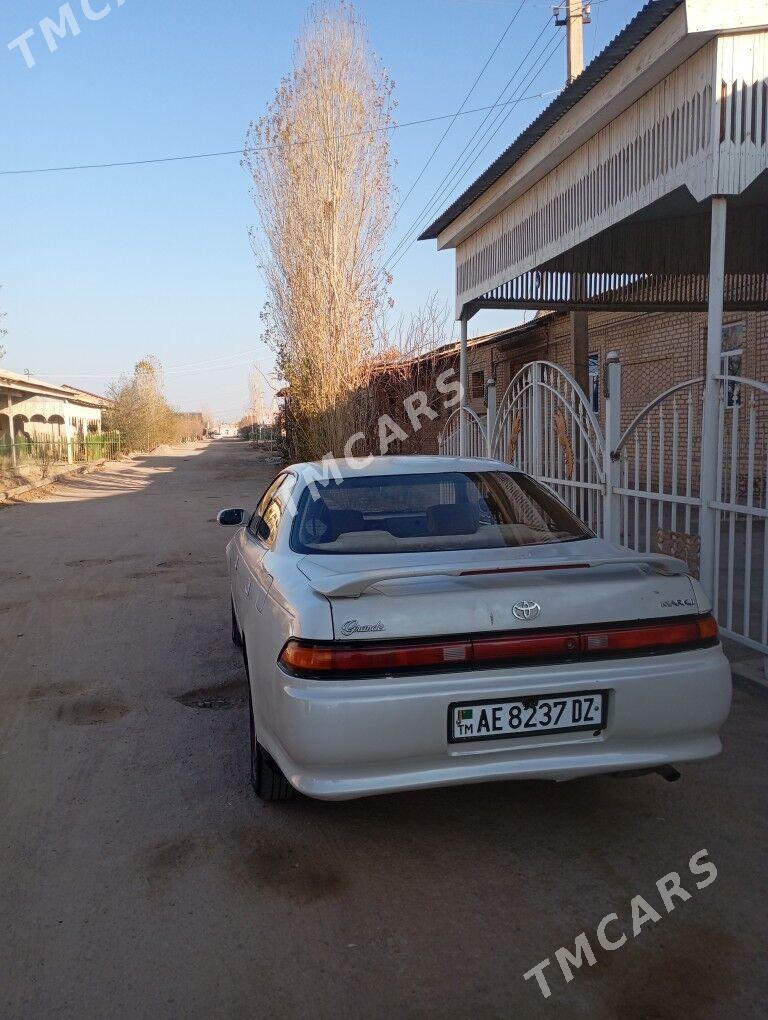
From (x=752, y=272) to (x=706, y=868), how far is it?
936 cm

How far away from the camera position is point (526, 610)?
296 cm

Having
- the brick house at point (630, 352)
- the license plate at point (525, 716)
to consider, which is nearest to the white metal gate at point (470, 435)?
the brick house at point (630, 352)

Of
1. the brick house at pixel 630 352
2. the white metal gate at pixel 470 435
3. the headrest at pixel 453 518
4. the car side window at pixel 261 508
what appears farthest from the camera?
the brick house at pixel 630 352

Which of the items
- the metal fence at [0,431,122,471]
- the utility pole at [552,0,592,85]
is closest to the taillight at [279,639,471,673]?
the utility pole at [552,0,592,85]

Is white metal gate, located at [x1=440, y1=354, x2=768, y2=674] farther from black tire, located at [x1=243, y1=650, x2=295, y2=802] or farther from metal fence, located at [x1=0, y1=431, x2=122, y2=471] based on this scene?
metal fence, located at [x1=0, y1=431, x2=122, y2=471]

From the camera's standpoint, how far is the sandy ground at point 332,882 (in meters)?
2.39

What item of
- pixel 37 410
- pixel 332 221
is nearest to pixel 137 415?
pixel 37 410

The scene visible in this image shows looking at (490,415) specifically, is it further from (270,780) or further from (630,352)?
(630,352)

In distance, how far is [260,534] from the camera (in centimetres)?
470

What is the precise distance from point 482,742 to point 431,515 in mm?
1569

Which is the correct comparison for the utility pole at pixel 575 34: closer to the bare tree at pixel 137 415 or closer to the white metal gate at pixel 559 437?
the white metal gate at pixel 559 437

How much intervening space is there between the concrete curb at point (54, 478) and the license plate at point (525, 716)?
64.4 ft

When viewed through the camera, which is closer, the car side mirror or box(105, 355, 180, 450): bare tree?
the car side mirror

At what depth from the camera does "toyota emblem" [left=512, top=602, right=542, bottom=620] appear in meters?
2.95
